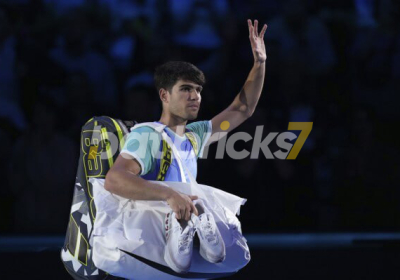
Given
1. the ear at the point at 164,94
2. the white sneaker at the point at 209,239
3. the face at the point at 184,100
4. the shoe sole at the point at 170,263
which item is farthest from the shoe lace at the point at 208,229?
the ear at the point at 164,94

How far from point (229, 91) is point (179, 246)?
8.69 feet

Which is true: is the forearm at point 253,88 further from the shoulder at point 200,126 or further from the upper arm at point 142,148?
the upper arm at point 142,148

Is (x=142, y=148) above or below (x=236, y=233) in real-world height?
above

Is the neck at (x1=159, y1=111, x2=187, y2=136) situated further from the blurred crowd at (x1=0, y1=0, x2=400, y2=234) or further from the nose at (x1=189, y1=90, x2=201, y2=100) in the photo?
the blurred crowd at (x1=0, y1=0, x2=400, y2=234)

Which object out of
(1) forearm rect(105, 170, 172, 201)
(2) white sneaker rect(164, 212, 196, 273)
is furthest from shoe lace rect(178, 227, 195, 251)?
(1) forearm rect(105, 170, 172, 201)

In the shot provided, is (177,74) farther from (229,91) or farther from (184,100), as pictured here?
(229,91)

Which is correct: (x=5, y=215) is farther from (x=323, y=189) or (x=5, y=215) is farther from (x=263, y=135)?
(x=323, y=189)

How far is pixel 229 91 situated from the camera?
463 centimetres

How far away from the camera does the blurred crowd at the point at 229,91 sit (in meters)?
4.20

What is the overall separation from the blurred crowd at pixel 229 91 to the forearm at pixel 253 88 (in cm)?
143

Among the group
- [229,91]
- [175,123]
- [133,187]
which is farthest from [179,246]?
[229,91]

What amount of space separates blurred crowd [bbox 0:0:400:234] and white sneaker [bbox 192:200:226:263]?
197cm

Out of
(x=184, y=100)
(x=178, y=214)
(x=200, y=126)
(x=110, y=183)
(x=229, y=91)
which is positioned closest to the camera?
(x=178, y=214)

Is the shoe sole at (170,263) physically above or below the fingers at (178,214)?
below
